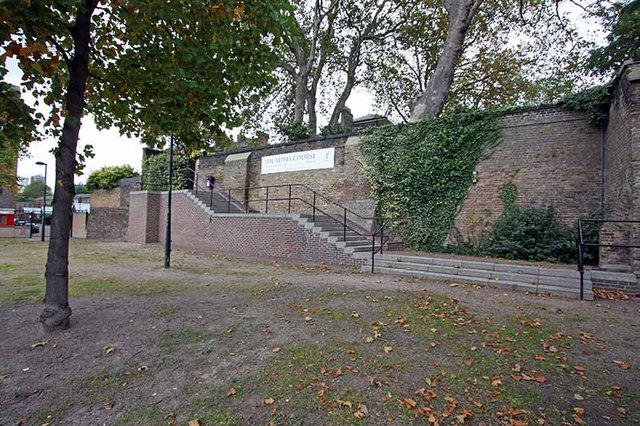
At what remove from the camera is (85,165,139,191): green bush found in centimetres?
2512

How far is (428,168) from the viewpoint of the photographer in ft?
37.4

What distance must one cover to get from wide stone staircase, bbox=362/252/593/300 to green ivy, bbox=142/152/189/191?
13174 millimetres

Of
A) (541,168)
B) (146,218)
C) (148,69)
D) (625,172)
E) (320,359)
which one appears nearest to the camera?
(320,359)

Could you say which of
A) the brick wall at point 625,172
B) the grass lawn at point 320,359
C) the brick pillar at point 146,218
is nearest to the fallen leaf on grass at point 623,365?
the grass lawn at point 320,359

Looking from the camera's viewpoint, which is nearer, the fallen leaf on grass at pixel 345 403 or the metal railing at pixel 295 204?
the fallen leaf on grass at pixel 345 403

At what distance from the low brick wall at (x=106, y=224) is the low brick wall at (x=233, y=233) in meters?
3.95

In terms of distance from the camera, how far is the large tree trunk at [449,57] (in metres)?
12.7

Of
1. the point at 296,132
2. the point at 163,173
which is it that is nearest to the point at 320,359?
the point at 296,132

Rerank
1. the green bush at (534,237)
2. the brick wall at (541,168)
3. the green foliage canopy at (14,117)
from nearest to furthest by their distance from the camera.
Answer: the green foliage canopy at (14,117)
the green bush at (534,237)
the brick wall at (541,168)

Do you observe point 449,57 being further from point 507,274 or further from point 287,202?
point 507,274

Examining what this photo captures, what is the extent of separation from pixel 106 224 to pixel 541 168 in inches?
877

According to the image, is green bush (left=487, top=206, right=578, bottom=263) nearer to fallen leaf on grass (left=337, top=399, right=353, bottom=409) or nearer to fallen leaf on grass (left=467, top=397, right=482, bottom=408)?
fallen leaf on grass (left=467, top=397, right=482, bottom=408)

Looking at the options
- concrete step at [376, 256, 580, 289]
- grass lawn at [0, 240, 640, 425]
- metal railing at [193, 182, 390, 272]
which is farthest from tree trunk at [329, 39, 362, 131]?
grass lawn at [0, 240, 640, 425]

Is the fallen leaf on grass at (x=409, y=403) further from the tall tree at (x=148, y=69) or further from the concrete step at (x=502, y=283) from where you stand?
the concrete step at (x=502, y=283)
